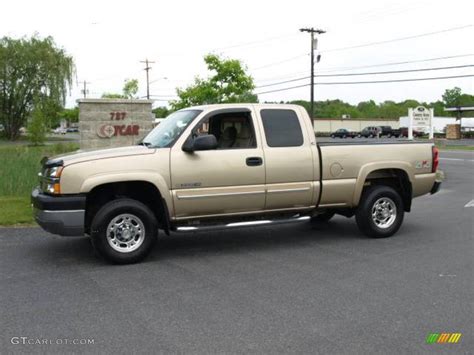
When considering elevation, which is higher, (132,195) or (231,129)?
(231,129)

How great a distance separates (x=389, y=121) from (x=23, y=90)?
232 ft

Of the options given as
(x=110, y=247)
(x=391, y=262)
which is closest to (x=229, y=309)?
(x=110, y=247)

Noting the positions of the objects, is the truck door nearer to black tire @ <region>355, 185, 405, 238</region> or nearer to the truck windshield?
the truck windshield

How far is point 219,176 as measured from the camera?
671 cm

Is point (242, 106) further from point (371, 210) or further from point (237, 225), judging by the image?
point (371, 210)

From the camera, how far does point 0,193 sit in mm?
11203

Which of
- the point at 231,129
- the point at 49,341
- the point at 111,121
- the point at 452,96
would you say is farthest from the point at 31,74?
the point at 452,96

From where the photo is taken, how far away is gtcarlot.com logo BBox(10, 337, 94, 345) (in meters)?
4.00

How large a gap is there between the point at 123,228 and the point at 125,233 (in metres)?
0.07

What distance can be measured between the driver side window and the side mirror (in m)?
0.60

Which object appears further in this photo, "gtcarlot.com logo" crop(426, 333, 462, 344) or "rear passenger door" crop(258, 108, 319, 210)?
"rear passenger door" crop(258, 108, 319, 210)

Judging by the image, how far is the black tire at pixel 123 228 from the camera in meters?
6.23

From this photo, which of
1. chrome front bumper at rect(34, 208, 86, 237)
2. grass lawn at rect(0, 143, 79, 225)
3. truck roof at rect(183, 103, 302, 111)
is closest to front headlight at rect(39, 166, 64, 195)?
chrome front bumper at rect(34, 208, 86, 237)

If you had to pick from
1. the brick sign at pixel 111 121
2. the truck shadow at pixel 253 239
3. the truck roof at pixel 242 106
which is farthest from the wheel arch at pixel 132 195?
the brick sign at pixel 111 121
